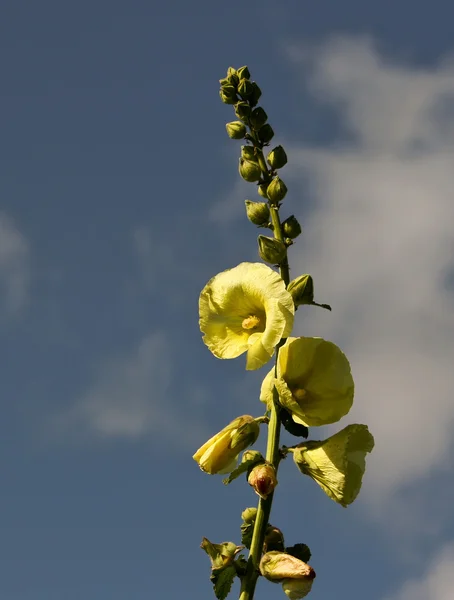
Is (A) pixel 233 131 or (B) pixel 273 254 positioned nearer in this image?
(B) pixel 273 254

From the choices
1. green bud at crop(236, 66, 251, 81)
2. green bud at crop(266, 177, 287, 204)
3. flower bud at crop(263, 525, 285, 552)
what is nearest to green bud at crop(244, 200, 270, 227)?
green bud at crop(266, 177, 287, 204)

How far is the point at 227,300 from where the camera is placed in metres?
4.66

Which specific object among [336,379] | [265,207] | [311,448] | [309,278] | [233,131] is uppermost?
[233,131]

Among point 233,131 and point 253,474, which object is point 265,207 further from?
point 253,474

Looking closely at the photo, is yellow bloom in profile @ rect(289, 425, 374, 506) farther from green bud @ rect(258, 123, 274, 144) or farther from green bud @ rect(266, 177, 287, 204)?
green bud @ rect(258, 123, 274, 144)

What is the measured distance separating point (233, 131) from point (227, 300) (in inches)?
56.4

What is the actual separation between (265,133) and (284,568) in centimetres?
308

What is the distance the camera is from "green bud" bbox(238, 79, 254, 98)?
5391mm

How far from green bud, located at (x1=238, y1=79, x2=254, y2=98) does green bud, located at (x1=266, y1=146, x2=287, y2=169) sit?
54 cm

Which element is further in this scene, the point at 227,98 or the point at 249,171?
the point at 227,98

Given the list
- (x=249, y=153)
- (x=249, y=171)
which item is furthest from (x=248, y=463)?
(x=249, y=153)

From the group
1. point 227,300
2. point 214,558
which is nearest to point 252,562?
point 214,558

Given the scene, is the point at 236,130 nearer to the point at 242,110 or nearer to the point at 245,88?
the point at 242,110

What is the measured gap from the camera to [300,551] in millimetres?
4234
